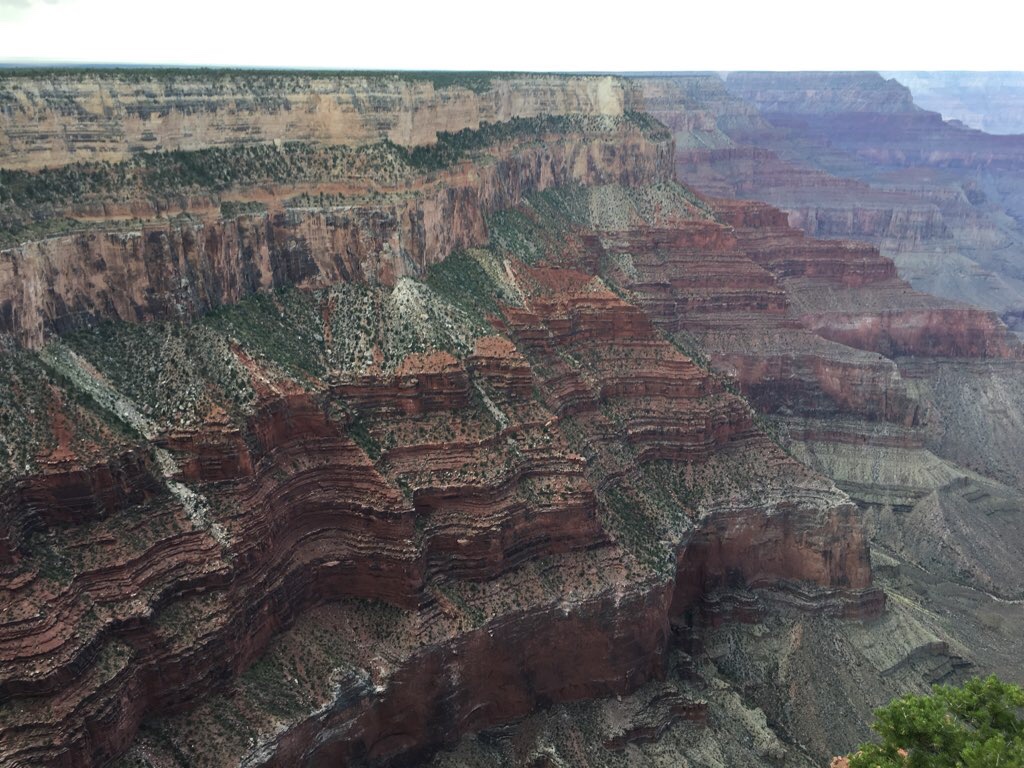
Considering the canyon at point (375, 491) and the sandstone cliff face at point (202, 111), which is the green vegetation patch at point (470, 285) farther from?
the sandstone cliff face at point (202, 111)

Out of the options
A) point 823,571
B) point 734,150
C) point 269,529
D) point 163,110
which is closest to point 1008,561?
point 823,571

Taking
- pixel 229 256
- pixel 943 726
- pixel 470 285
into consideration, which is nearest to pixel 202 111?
pixel 229 256

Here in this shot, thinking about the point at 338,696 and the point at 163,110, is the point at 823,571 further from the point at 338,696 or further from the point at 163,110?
the point at 163,110

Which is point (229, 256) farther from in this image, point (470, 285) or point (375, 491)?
point (470, 285)

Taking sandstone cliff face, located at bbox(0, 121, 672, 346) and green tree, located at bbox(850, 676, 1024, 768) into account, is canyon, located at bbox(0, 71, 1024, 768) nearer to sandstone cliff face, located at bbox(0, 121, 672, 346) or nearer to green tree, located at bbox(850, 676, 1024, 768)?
sandstone cliff face, located at bbox(0, 121, 672, 346)

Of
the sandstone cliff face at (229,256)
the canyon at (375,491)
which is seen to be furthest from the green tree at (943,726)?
the sandstone cliff face at (229,256)

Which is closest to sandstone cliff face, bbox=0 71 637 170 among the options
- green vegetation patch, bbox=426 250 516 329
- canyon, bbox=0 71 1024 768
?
canyon, bbox=0 71 1024 768
